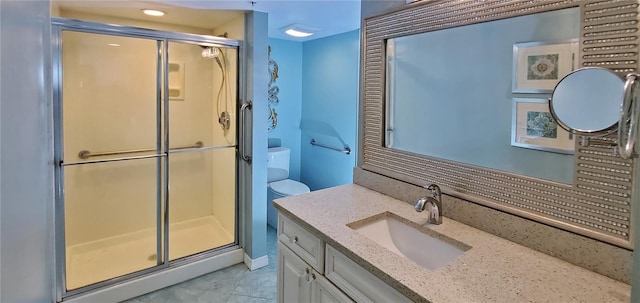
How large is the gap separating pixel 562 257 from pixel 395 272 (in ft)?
1.85

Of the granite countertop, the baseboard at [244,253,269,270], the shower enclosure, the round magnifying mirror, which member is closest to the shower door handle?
the shower enclosure

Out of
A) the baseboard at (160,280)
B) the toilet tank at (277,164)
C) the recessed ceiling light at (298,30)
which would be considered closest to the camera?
the baseboard at (160,280)

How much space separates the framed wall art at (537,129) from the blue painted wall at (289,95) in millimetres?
2846

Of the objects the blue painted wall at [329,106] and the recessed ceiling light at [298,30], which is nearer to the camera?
the recessed ceiling light at [298,30]

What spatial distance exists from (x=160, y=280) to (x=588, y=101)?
263 centimetres

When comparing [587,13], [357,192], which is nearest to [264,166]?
[357,192]

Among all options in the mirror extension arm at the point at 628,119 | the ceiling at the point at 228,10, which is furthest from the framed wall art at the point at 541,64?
the ceiling at the point at 228,10

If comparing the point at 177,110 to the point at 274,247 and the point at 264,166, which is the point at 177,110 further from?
the point at 274,247

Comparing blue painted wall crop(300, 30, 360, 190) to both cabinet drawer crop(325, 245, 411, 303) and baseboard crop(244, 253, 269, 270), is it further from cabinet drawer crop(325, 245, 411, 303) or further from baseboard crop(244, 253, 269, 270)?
cabinet drawer crop(325, 245, 411, 303)

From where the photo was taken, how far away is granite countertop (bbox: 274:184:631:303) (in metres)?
0.91

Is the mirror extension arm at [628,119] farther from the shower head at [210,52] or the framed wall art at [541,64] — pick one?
the shower head at [210,52]

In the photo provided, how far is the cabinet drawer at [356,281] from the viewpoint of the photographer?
1067mm

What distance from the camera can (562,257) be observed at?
3.61 ft

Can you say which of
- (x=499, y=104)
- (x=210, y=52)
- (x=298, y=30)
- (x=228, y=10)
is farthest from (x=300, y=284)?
(x=298, y=30)
